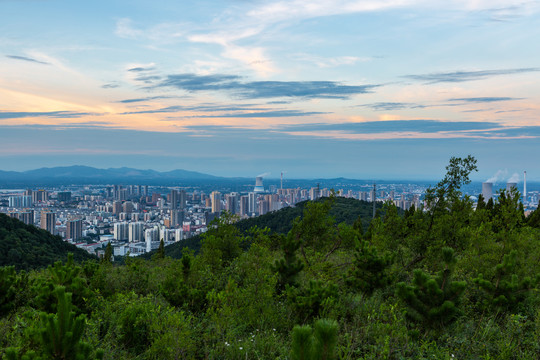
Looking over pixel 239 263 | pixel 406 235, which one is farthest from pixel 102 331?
pixel 406 235

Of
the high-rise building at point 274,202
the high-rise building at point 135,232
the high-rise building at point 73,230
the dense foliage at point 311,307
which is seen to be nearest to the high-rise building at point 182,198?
the high-rise building at point 274,202

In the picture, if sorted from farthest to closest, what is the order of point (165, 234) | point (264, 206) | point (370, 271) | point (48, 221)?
point (264, 206), point (165, 234), point (48, 221), point (370, 271)

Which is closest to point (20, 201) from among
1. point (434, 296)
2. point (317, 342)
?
A: point (434, 296)

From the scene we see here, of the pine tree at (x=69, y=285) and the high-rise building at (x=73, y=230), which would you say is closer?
the pine tree at (x=69, y=285)

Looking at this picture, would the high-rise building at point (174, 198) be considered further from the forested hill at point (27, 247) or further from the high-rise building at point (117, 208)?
the forested hill at point (27, 247)

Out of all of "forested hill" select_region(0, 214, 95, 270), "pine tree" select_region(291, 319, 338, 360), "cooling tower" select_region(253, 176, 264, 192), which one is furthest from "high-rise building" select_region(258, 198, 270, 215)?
"pine tree" select_region(291, 319, 338, 360)

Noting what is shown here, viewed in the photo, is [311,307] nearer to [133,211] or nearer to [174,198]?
[133,211]

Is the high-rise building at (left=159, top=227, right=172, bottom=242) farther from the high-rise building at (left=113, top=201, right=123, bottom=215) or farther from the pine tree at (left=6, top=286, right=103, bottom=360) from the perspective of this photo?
the pine tree at (left=6, top=286, right=103, bottom=360)
